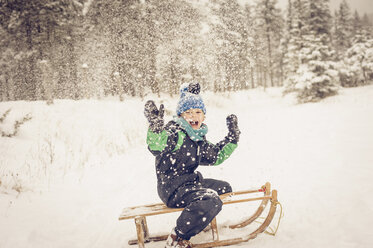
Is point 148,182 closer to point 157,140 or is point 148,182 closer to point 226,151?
point 226,151

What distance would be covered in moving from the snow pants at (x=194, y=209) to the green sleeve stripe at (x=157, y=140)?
0.56m

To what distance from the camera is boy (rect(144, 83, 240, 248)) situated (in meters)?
2.09

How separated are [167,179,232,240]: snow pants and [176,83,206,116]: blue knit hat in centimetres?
101

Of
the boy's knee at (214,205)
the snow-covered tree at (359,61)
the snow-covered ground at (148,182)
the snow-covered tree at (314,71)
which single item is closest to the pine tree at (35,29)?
the snow-covered ground at (148,182)

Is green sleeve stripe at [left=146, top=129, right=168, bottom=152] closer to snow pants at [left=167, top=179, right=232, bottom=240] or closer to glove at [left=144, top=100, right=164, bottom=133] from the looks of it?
glove at [left=144, top=100, right=164, bottom=133]

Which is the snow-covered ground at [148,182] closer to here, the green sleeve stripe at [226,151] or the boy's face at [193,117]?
the green sleeve stripe at [226,151]

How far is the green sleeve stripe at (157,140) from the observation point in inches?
83.4

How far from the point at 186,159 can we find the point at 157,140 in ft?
1.58

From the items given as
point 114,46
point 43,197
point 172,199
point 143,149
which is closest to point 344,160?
point 172,199

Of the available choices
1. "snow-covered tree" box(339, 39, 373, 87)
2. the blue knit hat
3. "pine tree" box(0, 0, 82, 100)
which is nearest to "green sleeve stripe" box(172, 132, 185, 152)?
the blue knit hat

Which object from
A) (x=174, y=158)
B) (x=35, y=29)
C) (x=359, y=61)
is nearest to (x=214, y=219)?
(x=174, y=158)

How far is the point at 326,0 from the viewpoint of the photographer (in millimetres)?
17953

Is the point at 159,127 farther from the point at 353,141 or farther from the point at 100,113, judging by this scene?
the point at 100,113

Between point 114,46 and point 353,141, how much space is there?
1731 cm
